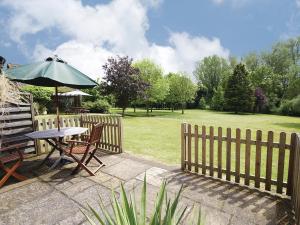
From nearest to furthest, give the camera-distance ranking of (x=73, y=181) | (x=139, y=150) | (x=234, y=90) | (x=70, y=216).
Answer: (x=70, y=216)
(x=73, y=181)
(x=139, y=150)
(x=234, y=90)

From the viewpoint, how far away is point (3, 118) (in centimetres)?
496

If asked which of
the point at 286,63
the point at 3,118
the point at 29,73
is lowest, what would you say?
the point at 3,118

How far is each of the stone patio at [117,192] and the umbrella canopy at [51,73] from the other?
203cm

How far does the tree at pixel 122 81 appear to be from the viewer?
68.6 feet

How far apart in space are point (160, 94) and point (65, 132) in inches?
893

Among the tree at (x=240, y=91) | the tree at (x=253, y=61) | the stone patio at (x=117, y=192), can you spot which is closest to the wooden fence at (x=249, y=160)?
the stone patio at (x=117, y=192)

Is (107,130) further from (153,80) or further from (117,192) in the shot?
(153,80)

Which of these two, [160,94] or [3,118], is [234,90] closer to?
[160,94]

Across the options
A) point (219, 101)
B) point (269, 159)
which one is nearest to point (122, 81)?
point (269, 159)

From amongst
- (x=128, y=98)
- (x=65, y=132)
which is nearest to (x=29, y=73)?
(x=65, y=132)

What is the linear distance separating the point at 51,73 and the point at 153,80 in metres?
24.8

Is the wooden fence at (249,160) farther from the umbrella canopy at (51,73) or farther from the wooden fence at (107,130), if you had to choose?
the umbrella canopy at (51,73)

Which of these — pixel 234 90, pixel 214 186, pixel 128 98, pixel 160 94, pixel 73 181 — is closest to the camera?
pixel 214 186

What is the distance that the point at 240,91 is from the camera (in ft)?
113
